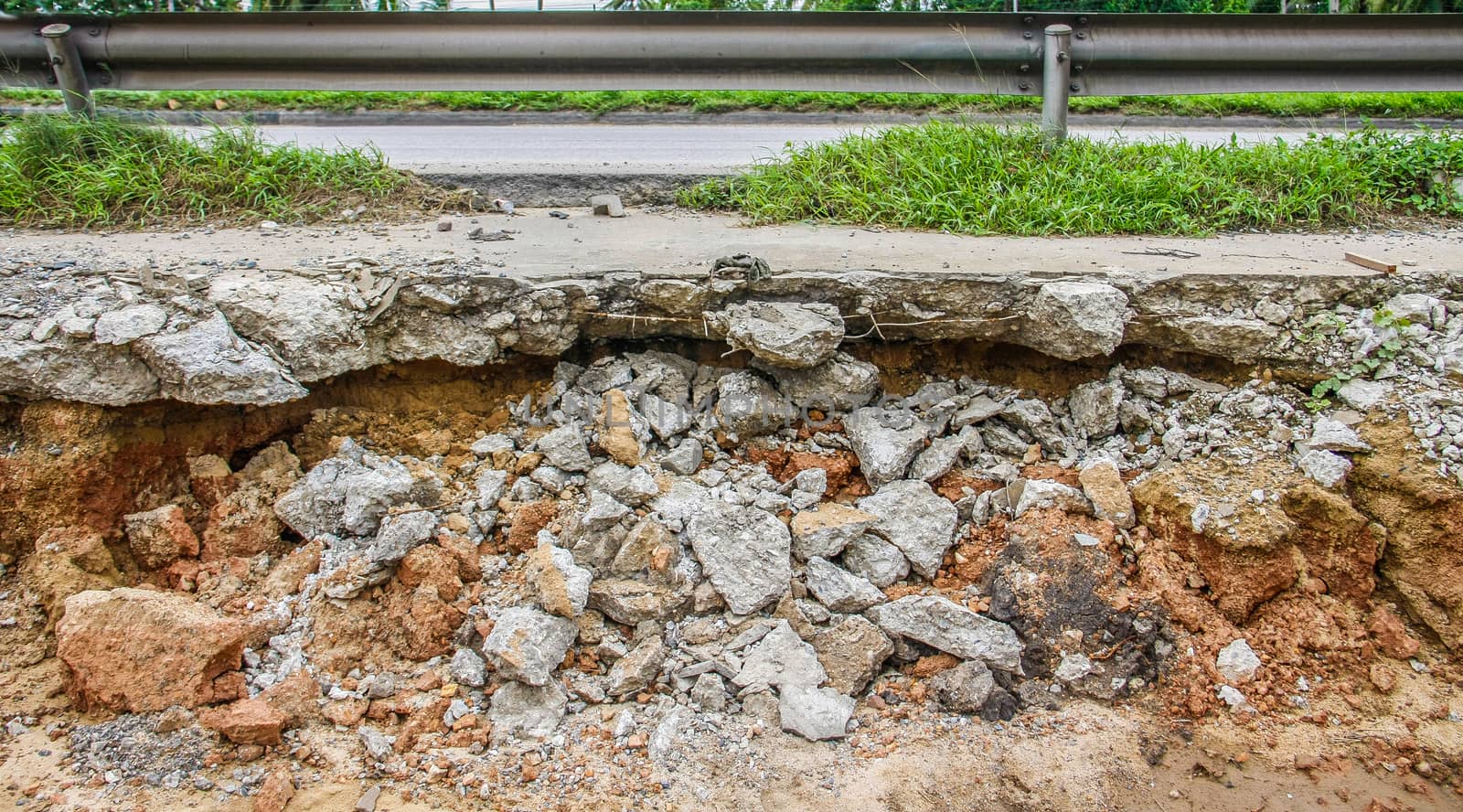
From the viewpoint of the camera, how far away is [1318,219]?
3904 millimetres

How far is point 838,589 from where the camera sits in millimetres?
2781

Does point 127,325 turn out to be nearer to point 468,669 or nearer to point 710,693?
point 468,669

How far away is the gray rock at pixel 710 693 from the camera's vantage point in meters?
2.50

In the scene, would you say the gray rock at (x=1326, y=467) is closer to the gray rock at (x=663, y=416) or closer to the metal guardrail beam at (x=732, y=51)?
the gray rock at (x=663, y=416)

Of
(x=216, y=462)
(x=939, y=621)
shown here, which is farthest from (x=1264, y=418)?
(x=216, y=462)

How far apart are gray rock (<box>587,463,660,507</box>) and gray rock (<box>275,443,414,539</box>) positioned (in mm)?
622

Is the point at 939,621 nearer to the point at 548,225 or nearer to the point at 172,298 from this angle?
the point at 548,225

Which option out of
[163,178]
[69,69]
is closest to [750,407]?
[163,178]

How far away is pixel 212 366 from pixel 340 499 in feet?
1.89

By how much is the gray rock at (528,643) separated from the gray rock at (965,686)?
3.59 ft

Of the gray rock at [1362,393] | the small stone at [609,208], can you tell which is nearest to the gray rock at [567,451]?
the small stone at [609,208]

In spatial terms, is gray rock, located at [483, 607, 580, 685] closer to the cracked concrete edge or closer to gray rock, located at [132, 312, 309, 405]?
the cracked concrete edge

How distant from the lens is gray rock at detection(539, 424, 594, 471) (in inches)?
119

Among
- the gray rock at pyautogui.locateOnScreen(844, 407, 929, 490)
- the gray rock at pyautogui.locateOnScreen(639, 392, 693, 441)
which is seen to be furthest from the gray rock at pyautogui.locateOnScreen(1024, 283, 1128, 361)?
the gray rock at pyautogui.locateOnScreen(639, 392, 693, 441)
